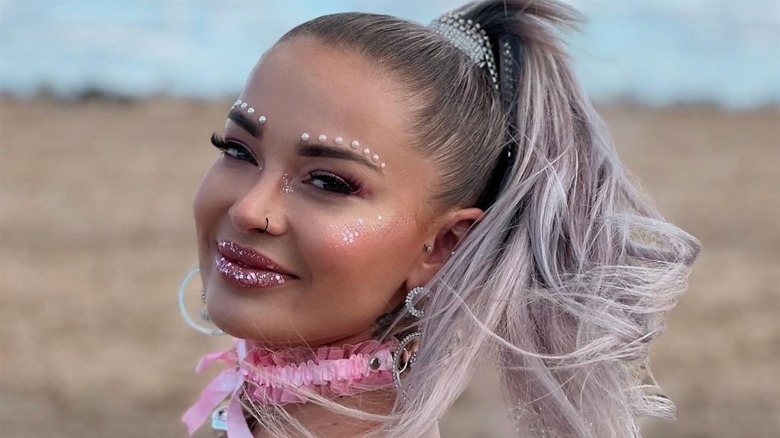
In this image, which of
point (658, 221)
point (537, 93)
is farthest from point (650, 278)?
point (537, 93)

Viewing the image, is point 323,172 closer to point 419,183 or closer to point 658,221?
point 419,183

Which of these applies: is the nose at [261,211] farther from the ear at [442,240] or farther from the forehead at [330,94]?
the ear at [442,240]

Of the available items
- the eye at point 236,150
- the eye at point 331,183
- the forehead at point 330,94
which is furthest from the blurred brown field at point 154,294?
the eye at point 236,150

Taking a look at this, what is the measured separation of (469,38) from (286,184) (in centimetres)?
79

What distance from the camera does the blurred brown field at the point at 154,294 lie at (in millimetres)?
6219

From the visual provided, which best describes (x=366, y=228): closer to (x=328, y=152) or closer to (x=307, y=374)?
(x=328, y=152)

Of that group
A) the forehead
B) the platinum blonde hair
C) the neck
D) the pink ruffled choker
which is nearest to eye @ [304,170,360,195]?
the forehead

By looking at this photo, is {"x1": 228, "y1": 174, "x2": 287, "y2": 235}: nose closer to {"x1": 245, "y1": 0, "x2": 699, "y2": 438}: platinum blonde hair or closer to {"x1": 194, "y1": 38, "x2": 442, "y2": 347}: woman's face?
{"x1": 194, "y1": 38, "x2": 442, "y2": 347}: woman's face

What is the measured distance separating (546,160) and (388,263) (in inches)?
22.2

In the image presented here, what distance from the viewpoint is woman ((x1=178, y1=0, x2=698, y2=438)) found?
2.16 metres

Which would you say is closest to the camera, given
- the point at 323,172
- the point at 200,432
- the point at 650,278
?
the point at 323,172

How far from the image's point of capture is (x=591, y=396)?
2258 mm

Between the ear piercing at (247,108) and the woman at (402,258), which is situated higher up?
the ear piercing at (247,108)

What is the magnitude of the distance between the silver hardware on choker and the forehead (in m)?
0.40
